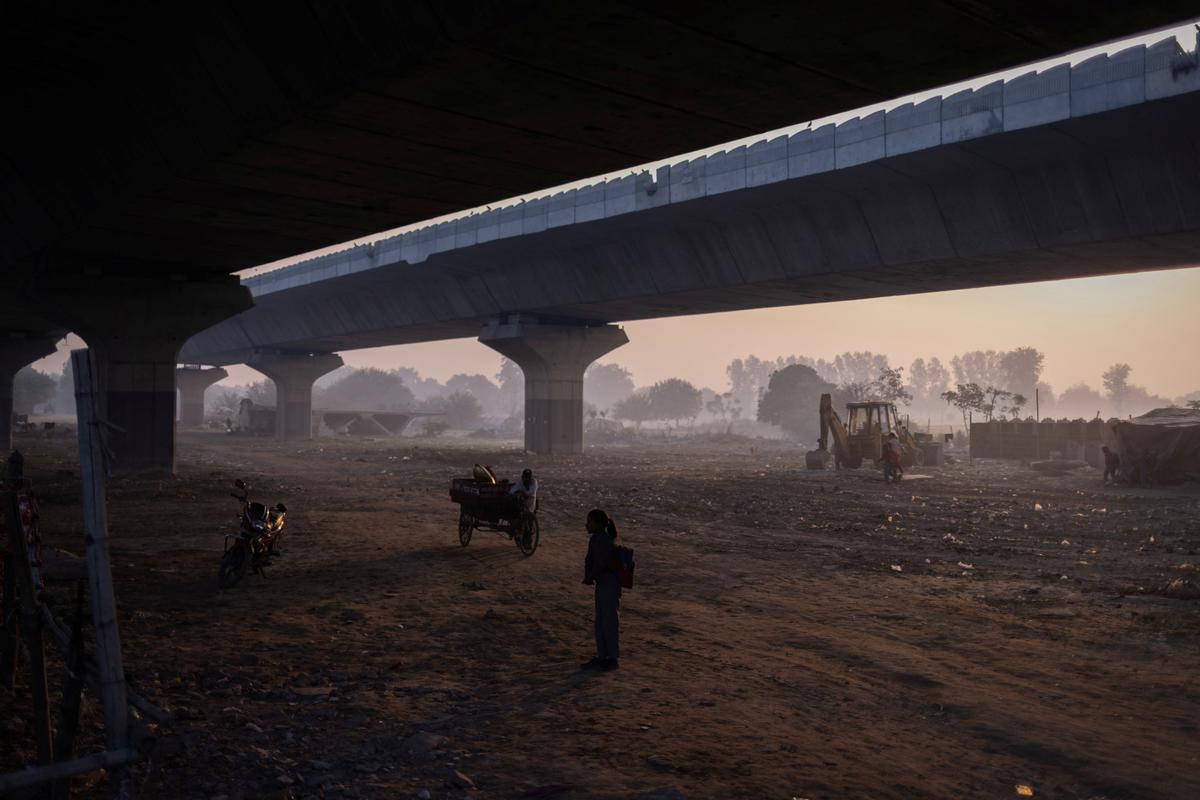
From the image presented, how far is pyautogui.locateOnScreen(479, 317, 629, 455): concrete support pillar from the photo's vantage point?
37219 mm

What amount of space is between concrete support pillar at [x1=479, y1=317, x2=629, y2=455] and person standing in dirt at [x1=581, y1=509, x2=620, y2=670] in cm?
2911

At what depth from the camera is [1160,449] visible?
25.4m

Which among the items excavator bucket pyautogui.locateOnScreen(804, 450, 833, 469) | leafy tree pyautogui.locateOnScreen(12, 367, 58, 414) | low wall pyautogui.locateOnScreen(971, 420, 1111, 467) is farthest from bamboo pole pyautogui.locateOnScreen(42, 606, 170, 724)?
leafy tree pyautogui.locateOnScreen(12, 367, 58, 414)

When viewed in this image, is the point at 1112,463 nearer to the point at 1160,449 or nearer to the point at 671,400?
the point at 1160,449

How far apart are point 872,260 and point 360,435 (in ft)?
182

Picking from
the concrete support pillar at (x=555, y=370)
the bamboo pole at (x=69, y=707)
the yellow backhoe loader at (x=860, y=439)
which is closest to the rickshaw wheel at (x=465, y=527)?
the bamboo pole at (x=69, y=707)

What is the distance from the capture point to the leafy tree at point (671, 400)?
163m

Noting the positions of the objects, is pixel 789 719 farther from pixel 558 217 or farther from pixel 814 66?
pixel 558 217

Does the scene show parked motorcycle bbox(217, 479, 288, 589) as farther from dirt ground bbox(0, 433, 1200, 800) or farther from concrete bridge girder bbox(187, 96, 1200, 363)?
concrete bridge girder bbox(187, 96, 1200, 363)

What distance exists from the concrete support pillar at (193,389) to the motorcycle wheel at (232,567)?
250 feet

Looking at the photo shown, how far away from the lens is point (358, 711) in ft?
21.0

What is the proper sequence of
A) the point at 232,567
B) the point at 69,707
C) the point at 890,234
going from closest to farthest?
the point at 69,707
the point at 232,567
the point at 890,234

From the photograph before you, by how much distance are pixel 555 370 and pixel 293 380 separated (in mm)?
26552

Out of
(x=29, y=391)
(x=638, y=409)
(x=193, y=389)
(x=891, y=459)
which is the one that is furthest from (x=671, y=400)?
(x=891, y=459)
